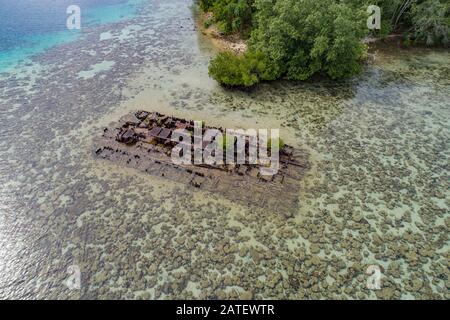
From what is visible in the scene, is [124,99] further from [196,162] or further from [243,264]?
[243,264]

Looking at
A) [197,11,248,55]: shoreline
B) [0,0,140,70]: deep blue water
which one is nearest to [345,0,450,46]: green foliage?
[197,11,248,55]: shoreline

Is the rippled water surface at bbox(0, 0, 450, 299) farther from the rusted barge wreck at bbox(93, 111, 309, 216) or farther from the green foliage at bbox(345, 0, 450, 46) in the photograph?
the green foliage at bbox(345, 0, 450, 46)

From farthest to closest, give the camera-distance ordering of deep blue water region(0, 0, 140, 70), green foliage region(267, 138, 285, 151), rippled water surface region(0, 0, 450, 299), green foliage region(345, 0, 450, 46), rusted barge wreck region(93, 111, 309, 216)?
deep blue water region(0, 0, 140, 70) < green foliage region(345, 0, 450, 46) < green foliage region(267, 138, 285, 151) < rusted barge wreck region(93, 111, 309, 216) < rippled water surface region(0, 0, 450, 299)

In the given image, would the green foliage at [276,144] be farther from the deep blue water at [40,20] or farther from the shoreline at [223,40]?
the deep blue water at [40,20]

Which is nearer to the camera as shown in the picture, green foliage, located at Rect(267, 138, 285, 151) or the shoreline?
green foliage, located at Rect(267, 138, 285, 151)

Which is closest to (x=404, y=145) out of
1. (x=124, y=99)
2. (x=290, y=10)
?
(x=290, y=10)

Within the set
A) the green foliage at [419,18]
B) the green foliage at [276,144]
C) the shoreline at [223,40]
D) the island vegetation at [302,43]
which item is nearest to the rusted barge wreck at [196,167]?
the green foliage at [276,144]
